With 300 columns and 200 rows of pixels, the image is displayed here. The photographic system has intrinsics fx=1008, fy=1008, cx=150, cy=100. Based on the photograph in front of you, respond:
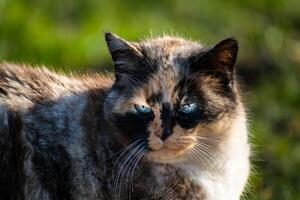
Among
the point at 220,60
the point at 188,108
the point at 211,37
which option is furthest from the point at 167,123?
the point at 211,37

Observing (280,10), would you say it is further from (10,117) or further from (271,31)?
(10,117)

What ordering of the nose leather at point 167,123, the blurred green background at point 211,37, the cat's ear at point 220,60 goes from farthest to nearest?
the blurred green background at point 211,37 < the cat's ear at point 220,60 < the nose leather at point 167,123

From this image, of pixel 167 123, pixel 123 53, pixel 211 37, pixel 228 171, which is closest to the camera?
pixel 167 123

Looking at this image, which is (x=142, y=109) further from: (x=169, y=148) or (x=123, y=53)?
(x=123, y=53)

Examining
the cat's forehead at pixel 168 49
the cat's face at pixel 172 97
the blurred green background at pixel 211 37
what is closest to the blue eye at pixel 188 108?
the cat's face at pixel 172 97

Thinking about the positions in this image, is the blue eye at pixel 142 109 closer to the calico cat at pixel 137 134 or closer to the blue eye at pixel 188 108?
the calico cat at pixel 137 134
